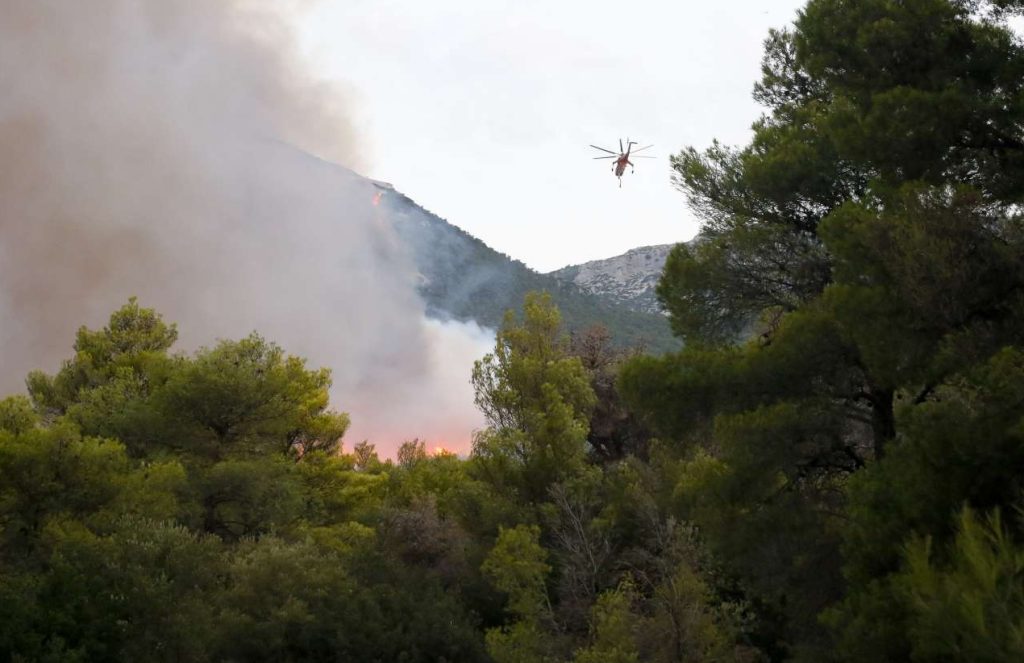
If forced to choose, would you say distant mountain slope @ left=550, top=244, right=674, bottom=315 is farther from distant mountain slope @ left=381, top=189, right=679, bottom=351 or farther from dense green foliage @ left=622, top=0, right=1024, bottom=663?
dense green foliage @ left=622, top=0, right=1024, bottom=663

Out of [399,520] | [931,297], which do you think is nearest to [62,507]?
[399,520]

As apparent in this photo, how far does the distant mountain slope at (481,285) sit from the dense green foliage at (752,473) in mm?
58985

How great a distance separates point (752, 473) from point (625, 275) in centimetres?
12442

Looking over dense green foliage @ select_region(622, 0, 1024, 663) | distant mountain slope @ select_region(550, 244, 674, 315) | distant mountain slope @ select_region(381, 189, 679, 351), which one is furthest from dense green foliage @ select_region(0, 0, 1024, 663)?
distant mountain slope @ select_region(550, 244, 674, 315)

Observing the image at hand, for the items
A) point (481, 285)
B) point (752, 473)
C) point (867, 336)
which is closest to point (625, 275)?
point (481, 285)

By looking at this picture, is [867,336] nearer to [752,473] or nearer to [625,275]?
[752,473]

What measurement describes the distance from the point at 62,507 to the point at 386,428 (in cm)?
6708

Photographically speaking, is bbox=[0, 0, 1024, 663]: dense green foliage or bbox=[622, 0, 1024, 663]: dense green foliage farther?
bbox=[0, 0, 1024, 663]: dense green foliage

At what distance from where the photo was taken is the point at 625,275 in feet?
447

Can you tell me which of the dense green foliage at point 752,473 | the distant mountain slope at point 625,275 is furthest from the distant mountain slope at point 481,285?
the dense green foliage at point 752,473

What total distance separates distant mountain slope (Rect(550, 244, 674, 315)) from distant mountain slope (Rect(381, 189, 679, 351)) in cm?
1108

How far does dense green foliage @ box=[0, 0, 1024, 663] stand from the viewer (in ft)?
30.9

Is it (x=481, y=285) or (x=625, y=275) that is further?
(x=625, y=275)

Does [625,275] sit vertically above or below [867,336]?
above
